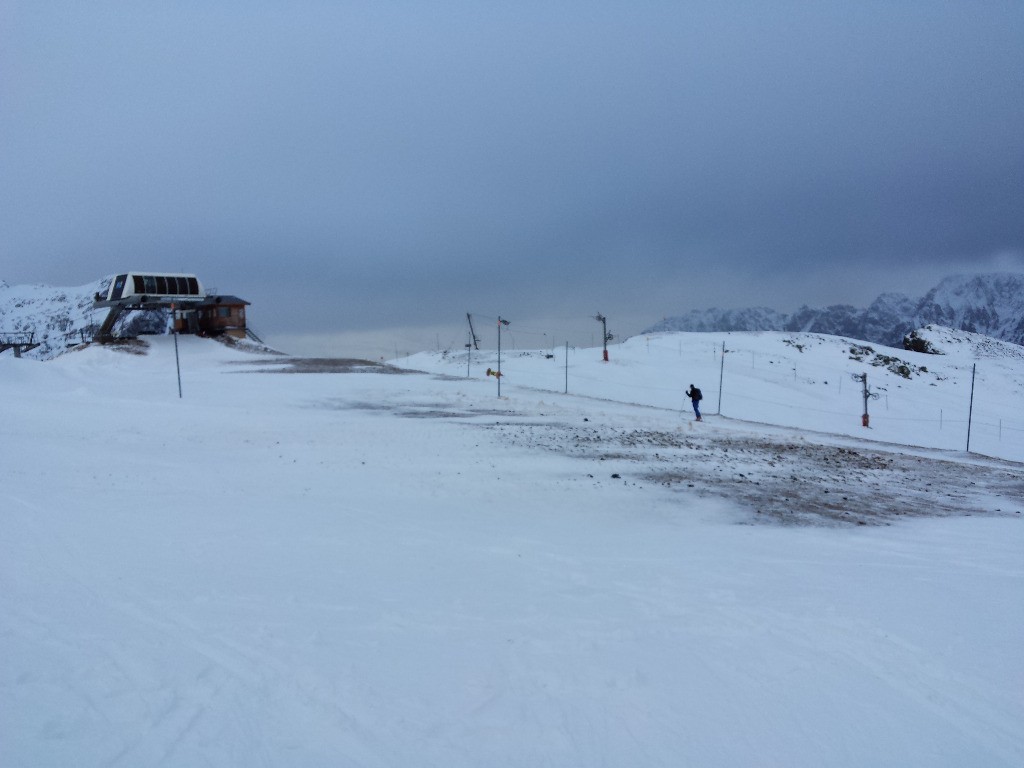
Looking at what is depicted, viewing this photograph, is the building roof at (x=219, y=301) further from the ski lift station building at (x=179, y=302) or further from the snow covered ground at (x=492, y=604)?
the snow covered ground at (x=492, y=604)

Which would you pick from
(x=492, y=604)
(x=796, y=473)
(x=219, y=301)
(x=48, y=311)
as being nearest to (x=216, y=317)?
(x=219, y=301)

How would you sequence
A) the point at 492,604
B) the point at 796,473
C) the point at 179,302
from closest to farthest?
1. the point at 492,604
2. the point at 796,473
3. the point at 179,302

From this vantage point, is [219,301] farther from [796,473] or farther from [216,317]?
[796,473]

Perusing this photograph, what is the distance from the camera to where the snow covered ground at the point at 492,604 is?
491 cm

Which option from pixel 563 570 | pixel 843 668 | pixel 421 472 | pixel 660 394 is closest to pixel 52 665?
pixel 563 570

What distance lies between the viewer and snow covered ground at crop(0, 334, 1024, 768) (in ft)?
16.1

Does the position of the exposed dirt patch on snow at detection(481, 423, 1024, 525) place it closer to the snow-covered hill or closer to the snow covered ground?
the snow covered ground

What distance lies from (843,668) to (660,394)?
135 feet

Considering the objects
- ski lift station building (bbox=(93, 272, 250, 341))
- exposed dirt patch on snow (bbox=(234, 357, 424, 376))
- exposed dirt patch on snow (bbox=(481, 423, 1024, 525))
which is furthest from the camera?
ski lift station building (bbox=(93, 272, 250, 341))

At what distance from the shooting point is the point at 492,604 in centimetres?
754

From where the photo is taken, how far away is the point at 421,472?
15.6 metres

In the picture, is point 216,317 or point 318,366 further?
point 216,317

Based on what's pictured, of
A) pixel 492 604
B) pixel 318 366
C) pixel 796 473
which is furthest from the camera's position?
pixel 318 366

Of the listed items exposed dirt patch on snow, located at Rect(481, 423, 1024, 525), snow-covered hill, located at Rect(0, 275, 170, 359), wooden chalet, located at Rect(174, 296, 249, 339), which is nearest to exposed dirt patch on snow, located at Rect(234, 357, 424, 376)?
wooden chalet, located at Rect(174, 296, 249, 339)
